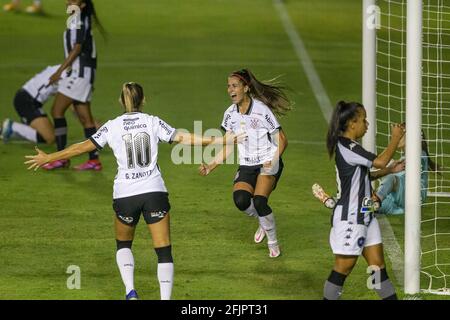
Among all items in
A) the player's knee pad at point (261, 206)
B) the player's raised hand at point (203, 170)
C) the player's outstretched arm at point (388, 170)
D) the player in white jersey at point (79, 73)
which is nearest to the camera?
the player's outstretched arm at point (388, 170)

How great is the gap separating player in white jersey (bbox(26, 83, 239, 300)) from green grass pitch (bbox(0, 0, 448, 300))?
665 mm

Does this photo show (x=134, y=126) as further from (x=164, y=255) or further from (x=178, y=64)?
(x=178, y=64)

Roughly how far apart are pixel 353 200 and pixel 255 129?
2.44m

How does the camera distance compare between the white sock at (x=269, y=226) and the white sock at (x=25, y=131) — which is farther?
the white sock at (x=25, y=131)

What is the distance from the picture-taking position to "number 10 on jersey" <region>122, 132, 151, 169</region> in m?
10.9

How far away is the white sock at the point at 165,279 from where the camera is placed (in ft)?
35.3

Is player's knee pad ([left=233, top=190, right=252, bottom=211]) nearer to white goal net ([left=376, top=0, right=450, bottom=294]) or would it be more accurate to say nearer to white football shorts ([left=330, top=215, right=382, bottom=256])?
white goal net ([left=376, top=0, right=450, bottom=294])

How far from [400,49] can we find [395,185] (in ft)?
37.2

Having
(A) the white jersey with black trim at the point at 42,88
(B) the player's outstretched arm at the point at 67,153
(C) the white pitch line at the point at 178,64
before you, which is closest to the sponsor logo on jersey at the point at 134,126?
(B) the player's outstretched arm at the point at 67,153

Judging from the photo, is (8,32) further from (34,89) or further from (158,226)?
(158,226)

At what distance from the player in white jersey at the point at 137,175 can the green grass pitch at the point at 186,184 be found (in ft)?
2.18

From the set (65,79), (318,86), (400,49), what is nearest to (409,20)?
(65,79)

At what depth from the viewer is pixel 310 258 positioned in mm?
12688

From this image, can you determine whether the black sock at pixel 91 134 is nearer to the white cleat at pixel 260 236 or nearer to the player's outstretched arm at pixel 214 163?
the white cleat at pixel 260 236
